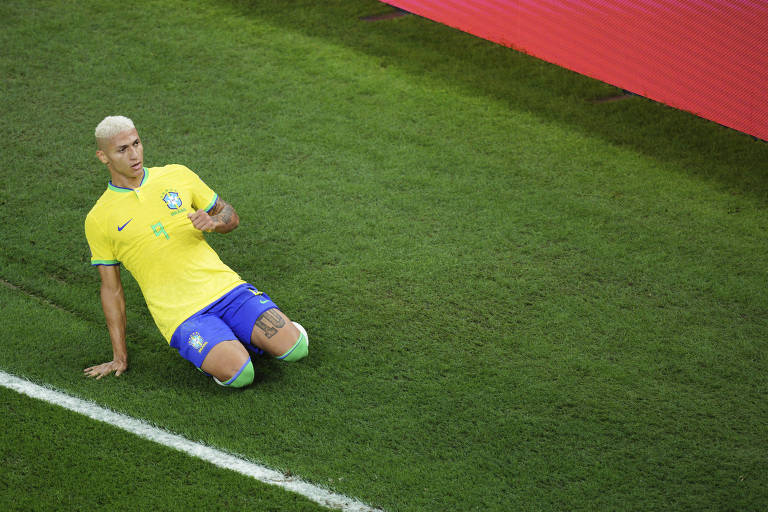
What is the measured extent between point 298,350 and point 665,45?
13.4 feet

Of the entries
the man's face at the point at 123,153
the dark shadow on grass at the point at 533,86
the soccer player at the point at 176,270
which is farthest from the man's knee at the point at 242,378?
the dark shadow on grass at the point at 533,86

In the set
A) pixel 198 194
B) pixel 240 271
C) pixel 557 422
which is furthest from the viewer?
pixel 240 271

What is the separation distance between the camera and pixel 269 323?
439 centimetres

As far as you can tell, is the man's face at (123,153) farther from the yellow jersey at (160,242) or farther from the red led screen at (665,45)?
the red led screen at (665,45)

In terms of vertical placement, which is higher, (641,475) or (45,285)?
(641,475)

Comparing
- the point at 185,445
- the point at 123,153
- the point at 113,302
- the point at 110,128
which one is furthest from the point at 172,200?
the point at 185,445

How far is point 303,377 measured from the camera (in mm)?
4426

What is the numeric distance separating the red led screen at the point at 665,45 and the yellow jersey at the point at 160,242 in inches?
159

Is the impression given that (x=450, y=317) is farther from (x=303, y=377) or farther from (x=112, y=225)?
(x=112, y=225)

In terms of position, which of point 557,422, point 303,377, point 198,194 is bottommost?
point 303,377

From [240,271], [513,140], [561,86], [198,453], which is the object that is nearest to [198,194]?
[240,271]

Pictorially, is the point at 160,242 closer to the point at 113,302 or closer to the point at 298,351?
the point at 113,302

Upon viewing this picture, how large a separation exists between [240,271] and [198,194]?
37.6 inches

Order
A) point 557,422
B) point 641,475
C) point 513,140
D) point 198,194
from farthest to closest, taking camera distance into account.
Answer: point 513,140, point 198,194, point 557,422, point 641,475
